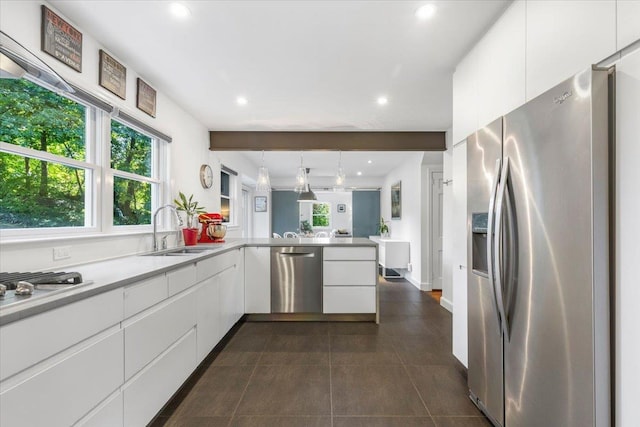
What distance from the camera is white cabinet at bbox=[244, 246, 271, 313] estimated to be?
3453mm

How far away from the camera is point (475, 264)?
183 centimetres

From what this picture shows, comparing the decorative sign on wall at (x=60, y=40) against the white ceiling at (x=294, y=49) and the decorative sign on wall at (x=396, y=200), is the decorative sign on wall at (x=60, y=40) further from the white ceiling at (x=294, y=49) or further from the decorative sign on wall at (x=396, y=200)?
the decorative sign on wall at (x=396, y=200)

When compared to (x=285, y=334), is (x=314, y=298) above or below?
above

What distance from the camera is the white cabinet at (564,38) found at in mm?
1131

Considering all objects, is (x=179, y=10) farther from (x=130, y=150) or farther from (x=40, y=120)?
(x=130, y=150)

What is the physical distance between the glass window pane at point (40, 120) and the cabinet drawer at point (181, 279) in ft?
3.54

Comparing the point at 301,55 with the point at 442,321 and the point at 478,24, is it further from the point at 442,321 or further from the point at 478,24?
the point at 442,321

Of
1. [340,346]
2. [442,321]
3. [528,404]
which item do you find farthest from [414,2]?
[442,321]

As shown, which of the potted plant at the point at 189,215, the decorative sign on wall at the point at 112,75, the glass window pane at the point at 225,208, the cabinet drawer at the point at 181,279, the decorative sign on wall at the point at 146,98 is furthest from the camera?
the glass window pane at the point at 225,208

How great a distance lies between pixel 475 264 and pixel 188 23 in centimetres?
233

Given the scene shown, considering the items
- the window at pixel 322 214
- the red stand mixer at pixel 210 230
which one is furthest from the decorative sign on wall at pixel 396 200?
the red stand mixer at pixel 210 230

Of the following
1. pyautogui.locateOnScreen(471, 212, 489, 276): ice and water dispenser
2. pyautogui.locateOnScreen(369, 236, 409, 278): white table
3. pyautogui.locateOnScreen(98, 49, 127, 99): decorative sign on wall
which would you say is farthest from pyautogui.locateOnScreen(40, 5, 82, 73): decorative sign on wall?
pyautogui.locateOnScreen(369, 236, 409, 278): white table

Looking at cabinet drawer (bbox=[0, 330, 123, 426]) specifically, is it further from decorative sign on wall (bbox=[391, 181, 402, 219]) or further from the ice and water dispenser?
decorative sign on wall (bbox=[391, 181, 402, 219])

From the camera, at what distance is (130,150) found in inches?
108
